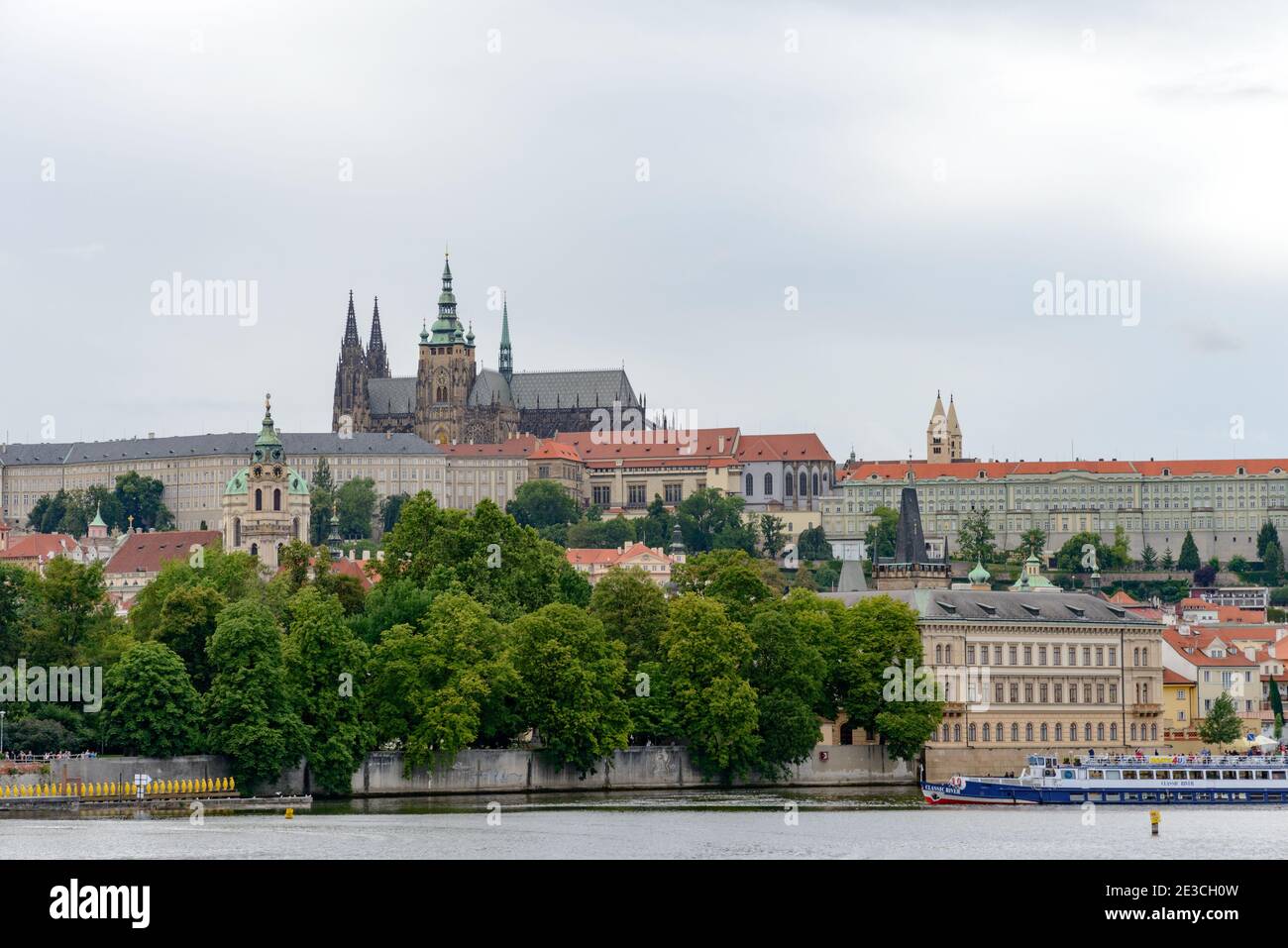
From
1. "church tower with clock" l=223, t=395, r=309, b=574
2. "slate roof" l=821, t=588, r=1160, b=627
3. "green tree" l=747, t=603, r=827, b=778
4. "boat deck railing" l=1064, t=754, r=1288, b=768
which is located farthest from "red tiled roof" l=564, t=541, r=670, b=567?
"boat deck railing" l=1064, t=754, r=1288, b=768

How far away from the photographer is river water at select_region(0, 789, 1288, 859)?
178ft

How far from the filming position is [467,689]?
259ft

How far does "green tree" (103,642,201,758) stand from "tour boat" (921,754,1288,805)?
22551 millimetres

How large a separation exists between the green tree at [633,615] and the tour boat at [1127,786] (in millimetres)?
14939

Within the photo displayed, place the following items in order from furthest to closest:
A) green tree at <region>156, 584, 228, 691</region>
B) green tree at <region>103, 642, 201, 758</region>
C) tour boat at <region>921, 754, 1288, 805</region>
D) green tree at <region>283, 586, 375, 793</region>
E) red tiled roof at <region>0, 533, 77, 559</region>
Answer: red tiled roof at <region>0, 533, 77, 559</region>
green tree at <region>156, 584, 228, 691</region>
tour boat at <region>921, 754, 1288, 805</region>
green tree at <region>283, 586, 375, 793</region>
green tree at <region>103, 642, 201, 758</region>

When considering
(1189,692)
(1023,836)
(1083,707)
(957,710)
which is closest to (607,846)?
(1023,836)

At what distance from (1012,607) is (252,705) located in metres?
37.3

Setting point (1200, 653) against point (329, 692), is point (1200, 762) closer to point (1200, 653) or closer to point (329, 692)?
point (329, 692)

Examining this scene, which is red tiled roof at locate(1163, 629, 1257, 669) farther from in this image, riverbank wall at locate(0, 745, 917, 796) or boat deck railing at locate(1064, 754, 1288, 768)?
boat deck railing at locate(1064, 754, 1288, 768)

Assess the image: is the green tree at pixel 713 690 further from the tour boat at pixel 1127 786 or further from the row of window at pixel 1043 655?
the row of window at pixel 1043 655

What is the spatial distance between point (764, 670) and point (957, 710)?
11.4 metres

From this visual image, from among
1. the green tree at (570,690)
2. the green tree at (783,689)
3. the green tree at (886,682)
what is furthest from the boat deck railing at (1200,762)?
the green tree at (570,690)
